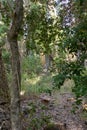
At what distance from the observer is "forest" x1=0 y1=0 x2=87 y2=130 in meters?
5.31

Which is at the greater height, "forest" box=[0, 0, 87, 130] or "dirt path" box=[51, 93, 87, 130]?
"forest" box=[0, 0, 87, 130]

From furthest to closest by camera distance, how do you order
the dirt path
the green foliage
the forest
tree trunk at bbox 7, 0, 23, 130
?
the green foliage
the dirt path
tree trunk at bbox 7, 0, 23, 130
the forest

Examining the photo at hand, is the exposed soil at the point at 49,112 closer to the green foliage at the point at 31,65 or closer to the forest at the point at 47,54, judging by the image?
the forest at the point at 47,54

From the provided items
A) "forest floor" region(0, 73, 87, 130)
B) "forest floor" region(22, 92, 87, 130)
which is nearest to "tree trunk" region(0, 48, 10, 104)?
"forest floor" region(0, 73, 87, 130)

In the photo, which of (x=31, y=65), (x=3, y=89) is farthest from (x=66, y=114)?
(x=31, y=65)

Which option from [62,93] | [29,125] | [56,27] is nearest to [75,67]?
[56,27]

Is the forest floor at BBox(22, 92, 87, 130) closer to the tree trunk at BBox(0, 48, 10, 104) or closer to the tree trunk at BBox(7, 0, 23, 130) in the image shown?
the tree trunk at BBox(0, 48, 10, 104)

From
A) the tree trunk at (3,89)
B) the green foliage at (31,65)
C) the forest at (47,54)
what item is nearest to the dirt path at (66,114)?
the forest at (47,54)

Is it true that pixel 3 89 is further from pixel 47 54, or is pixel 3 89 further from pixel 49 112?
pixel 49 112

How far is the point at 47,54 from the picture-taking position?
26.6 feet

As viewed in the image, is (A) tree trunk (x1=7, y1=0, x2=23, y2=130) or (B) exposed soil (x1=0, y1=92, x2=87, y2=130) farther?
(B) exposed soil (x1=0, y1=92, x2=87, y2=130)

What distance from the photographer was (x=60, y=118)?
8.56 metres

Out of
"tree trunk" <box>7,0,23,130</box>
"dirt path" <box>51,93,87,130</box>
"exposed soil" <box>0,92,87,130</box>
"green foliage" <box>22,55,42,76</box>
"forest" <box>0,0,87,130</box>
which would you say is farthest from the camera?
"green foliage" <box>22,55,42,76</box>

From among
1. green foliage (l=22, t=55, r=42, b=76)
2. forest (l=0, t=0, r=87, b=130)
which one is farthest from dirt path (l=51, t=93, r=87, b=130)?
green foliage (l=22, t=55, r=42, b=76)
